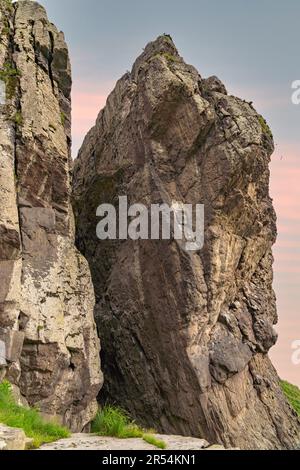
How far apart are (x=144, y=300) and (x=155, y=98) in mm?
8631

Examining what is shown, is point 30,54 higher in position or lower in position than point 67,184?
higher

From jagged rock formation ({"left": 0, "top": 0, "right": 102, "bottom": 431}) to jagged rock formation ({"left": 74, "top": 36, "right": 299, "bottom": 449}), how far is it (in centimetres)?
375

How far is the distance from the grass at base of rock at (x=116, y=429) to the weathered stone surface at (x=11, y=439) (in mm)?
4091

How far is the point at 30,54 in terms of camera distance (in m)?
24.4

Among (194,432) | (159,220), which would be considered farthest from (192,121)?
(194,432)

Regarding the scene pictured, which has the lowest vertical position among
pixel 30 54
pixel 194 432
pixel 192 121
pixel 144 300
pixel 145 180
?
pixel 194 432

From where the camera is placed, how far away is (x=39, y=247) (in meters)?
21.7

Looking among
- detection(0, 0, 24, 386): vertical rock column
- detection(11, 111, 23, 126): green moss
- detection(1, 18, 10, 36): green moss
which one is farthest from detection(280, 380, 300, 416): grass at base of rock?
detection(1, 18, 10, 36): green moss

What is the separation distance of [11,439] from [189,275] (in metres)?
13.2

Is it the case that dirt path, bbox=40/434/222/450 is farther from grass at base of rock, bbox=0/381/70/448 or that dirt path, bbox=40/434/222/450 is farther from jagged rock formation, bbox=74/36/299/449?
jagged rock formation, bbox=74/36/299/449

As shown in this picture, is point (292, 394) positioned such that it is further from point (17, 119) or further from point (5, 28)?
point (5, 28)
